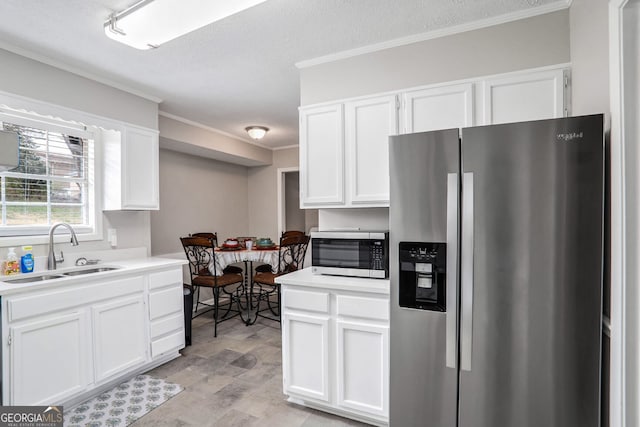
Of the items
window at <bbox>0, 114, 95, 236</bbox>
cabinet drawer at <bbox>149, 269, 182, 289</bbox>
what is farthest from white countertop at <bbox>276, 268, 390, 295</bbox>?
window at <bbox>0, 114, 95, 236</bbox>

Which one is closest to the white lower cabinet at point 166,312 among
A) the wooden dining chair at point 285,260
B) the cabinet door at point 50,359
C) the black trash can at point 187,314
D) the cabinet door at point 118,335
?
the cabinet door at point 118,335

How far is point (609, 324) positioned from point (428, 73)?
5.90 feet

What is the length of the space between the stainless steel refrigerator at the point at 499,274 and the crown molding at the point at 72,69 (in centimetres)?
272

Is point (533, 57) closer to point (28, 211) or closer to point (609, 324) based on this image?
point (609, 324)

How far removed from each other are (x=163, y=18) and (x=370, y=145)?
1478 mm

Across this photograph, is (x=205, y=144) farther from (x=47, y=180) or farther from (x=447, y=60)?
(x=447, y=60)

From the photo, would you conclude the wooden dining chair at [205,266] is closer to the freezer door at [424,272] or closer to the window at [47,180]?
the window at [47,180]

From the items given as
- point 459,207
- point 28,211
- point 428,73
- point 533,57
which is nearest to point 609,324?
point 459,207

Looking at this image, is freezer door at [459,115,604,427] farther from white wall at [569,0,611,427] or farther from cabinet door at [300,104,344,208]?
cabinet door at [300,104,344,208]

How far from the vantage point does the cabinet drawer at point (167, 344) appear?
2.91 meters

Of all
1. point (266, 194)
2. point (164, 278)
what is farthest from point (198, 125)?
point (164, 278)

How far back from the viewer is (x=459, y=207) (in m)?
1.57

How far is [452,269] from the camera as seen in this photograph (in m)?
1.58

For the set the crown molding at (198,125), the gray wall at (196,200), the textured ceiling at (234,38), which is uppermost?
the textured ceiling at (234,38)
